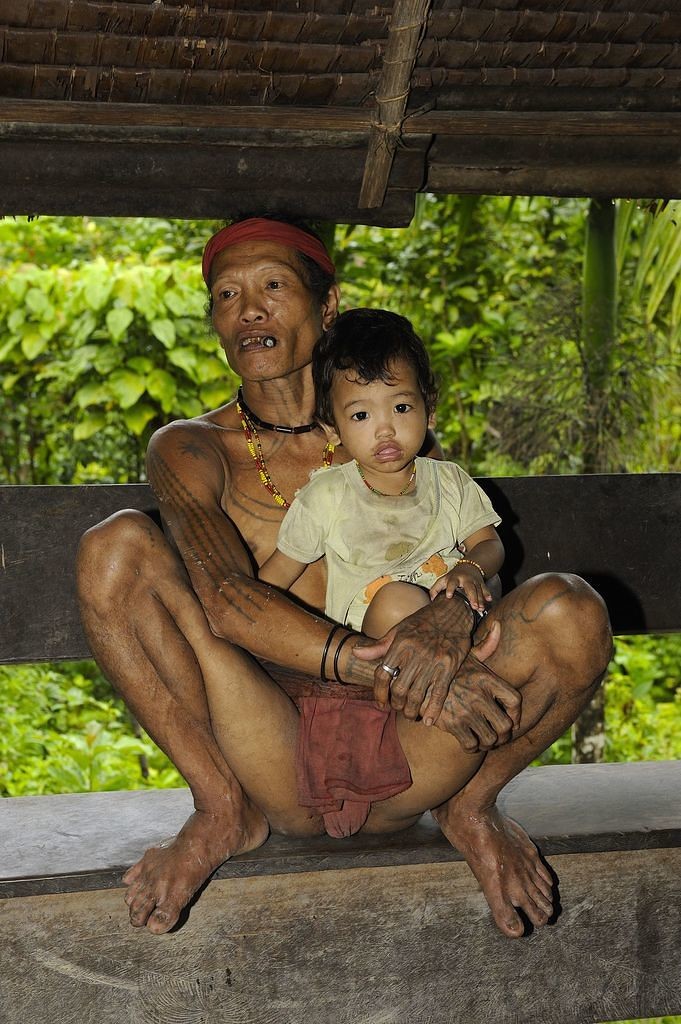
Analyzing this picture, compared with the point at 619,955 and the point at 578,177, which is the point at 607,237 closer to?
the point at 578,177

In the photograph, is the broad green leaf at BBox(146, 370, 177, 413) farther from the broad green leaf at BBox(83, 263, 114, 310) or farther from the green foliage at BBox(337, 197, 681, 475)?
the green foliage at BBox(337, 197, 681, 475)

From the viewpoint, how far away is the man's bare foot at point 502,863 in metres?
2.21

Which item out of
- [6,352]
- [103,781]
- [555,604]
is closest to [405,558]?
[555,604]

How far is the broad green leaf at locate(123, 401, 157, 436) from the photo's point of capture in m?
5.07

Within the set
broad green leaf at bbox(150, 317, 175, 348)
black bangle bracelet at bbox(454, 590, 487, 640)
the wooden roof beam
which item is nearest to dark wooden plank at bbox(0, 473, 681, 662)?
the wooden roof beam

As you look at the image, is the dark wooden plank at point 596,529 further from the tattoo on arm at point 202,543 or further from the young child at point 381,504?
the young child at point 381,504

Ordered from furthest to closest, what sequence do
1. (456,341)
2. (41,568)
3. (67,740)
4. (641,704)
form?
(641,704), (456,341), (67,740), (41,568)

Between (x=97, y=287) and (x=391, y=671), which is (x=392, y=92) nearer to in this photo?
(x=391, y=671)

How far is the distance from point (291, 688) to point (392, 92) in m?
1.24

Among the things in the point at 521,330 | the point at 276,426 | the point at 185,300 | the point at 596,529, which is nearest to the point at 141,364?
the point at 185,300

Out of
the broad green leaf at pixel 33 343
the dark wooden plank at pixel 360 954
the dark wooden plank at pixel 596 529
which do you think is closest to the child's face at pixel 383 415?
the dark wooden plank at pixel 360 954

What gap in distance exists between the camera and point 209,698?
87.3 inches

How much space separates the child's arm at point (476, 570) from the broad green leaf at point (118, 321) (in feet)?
9.29

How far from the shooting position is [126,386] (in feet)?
16.6
